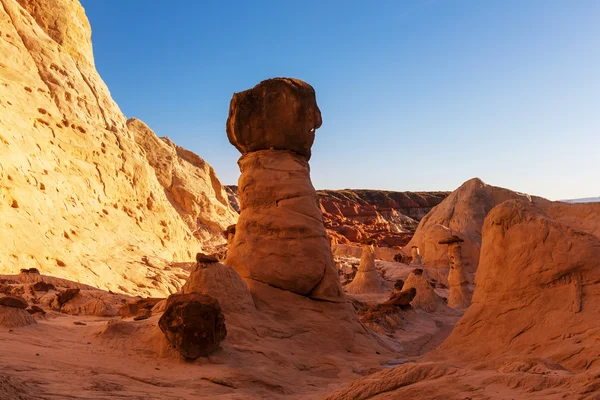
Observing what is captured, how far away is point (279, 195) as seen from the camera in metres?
9.22

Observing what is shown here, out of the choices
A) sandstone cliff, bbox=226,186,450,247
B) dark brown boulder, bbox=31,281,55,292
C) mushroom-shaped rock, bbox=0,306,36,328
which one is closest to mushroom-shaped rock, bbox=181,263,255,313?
mushroom-shaped rock, bbox=0,306,36,328

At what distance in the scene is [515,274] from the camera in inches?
283

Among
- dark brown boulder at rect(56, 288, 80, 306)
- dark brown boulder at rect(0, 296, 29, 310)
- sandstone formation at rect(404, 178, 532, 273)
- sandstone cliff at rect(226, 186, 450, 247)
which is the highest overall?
sandstone cliff at rect(226, 186, 450, 247)

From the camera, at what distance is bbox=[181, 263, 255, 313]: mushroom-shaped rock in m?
7.09

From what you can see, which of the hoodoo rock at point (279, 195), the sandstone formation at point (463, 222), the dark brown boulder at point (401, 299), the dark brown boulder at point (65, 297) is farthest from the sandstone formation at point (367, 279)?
the dark brown boulder at point (65, 297)

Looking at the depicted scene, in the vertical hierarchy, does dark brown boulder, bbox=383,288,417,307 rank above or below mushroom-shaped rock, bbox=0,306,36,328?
below

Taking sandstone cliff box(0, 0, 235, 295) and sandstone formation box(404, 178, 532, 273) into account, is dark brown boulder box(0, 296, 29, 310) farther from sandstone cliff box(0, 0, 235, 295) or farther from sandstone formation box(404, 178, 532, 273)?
A: sandstone formation box(404, 178, 532, 273)

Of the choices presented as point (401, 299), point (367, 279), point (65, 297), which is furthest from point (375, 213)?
point (65, 297)

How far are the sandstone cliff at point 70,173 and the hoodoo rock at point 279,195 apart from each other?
8.43 metres

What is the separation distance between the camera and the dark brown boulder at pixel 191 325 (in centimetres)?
573

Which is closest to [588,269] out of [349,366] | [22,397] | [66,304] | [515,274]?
[515,274]

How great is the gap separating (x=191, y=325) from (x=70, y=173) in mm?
16313

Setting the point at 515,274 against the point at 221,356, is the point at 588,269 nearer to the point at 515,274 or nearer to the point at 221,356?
the point at 515,274

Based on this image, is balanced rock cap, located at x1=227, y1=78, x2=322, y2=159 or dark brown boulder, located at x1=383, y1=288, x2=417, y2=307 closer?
balanced rock cap, located at x1=227, y1=78, x2=322, y2=159
